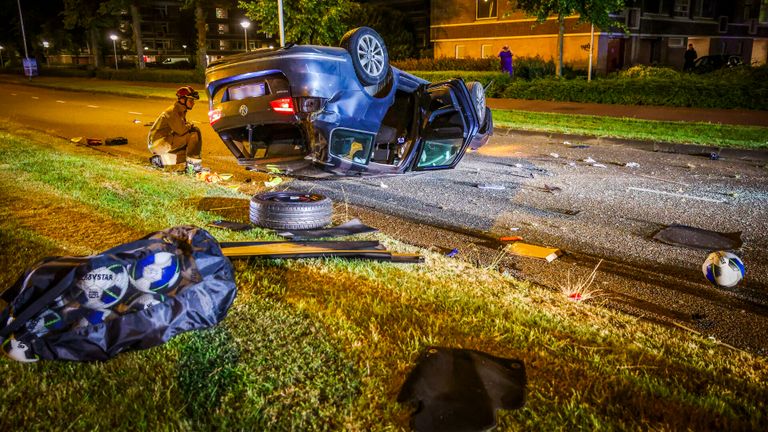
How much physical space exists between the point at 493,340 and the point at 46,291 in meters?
2.47

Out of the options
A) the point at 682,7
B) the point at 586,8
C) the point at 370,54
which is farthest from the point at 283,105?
the point at 682,7

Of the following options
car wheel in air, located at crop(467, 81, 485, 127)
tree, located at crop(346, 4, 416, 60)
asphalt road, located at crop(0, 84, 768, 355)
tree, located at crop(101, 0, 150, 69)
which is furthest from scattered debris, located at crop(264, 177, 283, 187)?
tree, located at crop(101, 0, 150, 69)

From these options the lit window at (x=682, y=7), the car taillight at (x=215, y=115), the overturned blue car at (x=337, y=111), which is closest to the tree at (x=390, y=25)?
the lit window at (x=682, y=7)

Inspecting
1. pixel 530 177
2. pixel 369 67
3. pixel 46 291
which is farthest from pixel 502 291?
pixel 530 177

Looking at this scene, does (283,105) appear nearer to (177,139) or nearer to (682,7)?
(177,139)

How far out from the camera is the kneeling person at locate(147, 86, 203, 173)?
9.12 m

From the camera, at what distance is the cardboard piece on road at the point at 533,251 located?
5.34 metres

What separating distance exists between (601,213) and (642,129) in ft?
27.6

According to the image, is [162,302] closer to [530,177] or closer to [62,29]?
[530,177]

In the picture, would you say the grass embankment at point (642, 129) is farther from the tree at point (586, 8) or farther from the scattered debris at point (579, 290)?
the scattered debris at point (579, 290)

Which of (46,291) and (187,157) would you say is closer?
(46,291)

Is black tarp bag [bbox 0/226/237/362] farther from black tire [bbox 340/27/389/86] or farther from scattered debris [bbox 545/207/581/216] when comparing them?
scattered debris [bbox 545/207/581/216]

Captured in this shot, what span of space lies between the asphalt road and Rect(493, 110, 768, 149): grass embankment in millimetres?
1039

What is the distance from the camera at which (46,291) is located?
3.00m
